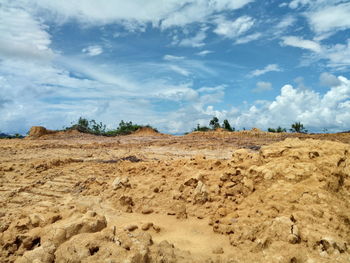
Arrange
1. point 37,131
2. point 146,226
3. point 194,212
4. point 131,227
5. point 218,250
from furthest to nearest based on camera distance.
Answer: point 37,131
point 194,212
point 146,226
point 131,227
point 218,250

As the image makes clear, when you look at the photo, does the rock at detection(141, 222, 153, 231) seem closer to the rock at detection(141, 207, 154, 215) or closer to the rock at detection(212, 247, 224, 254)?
the rock at detection(141, 207, 154, 215)

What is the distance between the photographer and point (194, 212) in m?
5.14

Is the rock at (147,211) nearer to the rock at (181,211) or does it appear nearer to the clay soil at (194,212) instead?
the clay soil at (194,212)

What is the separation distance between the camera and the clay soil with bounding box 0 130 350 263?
344cm

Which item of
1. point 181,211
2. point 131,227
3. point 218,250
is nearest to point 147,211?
point 181,211

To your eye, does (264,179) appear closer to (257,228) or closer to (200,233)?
(257,228)

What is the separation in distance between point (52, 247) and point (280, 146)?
14.6 feet

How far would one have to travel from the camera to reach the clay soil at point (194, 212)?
344 centimetres

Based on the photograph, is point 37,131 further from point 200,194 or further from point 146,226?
point 146,226

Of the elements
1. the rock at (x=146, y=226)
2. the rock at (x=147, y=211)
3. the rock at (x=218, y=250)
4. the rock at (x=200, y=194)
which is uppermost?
the rock at (x=200, y=194)

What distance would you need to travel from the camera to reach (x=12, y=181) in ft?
23.1

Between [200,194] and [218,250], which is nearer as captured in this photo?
[218,250]

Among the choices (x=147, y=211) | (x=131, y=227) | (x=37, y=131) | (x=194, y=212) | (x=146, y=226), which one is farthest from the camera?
(x=37, y=131)

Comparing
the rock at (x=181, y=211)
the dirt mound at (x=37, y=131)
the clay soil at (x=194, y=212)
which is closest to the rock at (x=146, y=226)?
the clay soil at (x=194, y=212)
